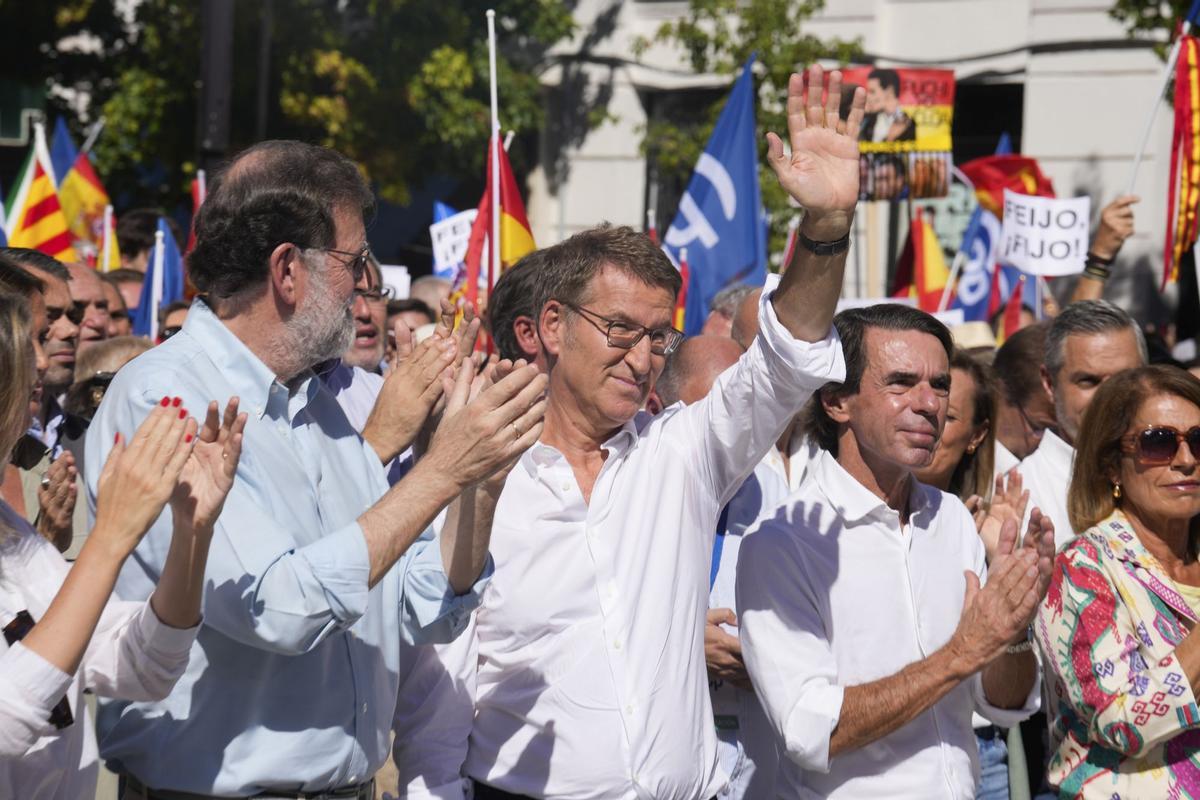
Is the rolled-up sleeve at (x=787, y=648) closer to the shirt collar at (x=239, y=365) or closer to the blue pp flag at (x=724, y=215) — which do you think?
the shirt collar at (x=239, y=365)

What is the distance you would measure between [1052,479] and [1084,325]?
28.1 inches

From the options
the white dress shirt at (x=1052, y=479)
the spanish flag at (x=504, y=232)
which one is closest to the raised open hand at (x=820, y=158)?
the white dress shirt at (x=1052, y=479)

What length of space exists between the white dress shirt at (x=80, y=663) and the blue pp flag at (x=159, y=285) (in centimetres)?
562

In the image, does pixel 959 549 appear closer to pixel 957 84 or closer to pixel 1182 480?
pixel 1182 480

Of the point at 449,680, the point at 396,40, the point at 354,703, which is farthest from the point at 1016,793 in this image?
the point at 396,40

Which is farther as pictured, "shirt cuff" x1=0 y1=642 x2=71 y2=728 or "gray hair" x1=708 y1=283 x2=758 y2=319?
"gray hair" x1=708 y1=283 x2=758 y2=319

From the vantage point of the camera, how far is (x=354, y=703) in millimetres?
3160

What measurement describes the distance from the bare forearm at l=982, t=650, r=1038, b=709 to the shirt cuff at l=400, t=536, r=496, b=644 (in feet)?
4.18

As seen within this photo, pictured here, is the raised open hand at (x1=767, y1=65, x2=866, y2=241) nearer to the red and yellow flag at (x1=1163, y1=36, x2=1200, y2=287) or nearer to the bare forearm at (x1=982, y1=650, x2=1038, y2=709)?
the bare forearm at (x1=982, y1=650, x2=1038, y2=709)

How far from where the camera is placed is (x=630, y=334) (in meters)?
3.54

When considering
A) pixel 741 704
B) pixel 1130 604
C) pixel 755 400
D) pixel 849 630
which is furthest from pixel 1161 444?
pixel 755 400

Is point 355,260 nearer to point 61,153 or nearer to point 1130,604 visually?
point 1130,604

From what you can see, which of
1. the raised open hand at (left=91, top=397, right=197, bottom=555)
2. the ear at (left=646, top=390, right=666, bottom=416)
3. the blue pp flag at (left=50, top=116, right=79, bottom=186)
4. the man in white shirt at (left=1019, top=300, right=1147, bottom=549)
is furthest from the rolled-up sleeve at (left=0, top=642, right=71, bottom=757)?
the blue pp flag at (left=50, top=116, right=79, bottom=186)

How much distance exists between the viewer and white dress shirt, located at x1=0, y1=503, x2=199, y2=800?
279 centimetres
